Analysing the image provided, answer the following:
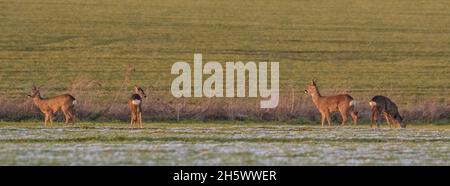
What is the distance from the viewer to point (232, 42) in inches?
2436

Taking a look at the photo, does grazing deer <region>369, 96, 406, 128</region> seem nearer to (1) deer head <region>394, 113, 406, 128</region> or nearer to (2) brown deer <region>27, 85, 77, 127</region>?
(1) deer head <region>394, 113, 406, 128</region>

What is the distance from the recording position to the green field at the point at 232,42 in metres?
50.5

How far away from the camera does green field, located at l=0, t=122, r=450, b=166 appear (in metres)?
20.6

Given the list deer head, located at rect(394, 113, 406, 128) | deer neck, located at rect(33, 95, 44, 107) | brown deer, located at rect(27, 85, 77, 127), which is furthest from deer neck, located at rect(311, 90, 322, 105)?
deer neck, located at rect(33, 95, 44, 107)

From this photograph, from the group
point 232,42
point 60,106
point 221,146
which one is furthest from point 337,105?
point 232,42

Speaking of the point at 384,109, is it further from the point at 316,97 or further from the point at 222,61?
the point at 222,61

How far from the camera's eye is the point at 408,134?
28.5 meters

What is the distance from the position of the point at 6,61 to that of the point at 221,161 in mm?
35306

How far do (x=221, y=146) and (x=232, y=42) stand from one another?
126ft

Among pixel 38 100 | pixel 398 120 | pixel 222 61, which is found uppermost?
pixel 222 61

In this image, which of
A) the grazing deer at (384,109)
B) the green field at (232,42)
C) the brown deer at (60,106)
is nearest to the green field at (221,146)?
the brown deer at (60,106)

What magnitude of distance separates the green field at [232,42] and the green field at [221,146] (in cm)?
1275
